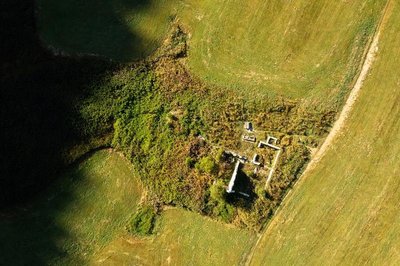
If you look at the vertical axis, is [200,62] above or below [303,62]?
below

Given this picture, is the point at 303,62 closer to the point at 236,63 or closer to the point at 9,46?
the point at 236,63

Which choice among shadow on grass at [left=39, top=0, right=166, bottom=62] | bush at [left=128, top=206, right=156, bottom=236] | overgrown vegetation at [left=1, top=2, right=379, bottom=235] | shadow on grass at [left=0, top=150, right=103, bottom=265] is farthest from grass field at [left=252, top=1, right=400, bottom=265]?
shadow on grass at [left=39, top=0, right=166, bottom=62]

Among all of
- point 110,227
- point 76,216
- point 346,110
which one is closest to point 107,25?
point 76,216

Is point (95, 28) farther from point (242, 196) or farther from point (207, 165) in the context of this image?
point (242, 196)

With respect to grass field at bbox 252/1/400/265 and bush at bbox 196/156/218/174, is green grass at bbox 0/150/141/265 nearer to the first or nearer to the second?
bush at bbox 196/156/218/174

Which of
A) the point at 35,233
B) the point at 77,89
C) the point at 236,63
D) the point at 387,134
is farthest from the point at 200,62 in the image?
the point at 35,233

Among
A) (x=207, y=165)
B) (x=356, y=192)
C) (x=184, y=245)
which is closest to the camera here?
(x=207, y=165)
